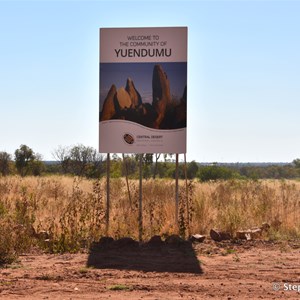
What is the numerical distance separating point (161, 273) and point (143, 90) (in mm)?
4360

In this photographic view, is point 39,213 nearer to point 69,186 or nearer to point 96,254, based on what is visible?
point 96,254

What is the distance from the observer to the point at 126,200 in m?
17.8

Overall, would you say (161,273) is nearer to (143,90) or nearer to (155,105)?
(155,105)

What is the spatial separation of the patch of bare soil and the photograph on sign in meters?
2.17

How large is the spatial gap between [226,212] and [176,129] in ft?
11.3

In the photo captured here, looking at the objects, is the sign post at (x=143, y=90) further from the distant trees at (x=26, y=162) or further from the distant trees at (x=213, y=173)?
the distant trees at (x=26, y=162)

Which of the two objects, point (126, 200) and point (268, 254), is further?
point (126, 200)

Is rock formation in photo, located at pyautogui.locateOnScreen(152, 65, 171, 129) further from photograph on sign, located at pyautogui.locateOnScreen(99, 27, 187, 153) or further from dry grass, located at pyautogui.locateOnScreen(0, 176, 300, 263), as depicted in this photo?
dry grass, located at pyautogui.locateOnScreen(0, 176, 300, 263)

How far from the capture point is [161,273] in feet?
28.3

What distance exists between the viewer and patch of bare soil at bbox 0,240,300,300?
7316 millimetres

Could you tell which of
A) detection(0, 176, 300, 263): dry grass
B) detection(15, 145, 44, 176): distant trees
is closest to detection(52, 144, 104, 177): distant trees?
detection(15, 145, 44, 176): distant trees

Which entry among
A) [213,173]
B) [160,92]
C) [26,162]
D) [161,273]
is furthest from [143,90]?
[26,162]

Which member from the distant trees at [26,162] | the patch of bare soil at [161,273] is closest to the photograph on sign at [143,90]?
the patch of bare soil at [161,273]

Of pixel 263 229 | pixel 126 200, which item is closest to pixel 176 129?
pixel 263 229
